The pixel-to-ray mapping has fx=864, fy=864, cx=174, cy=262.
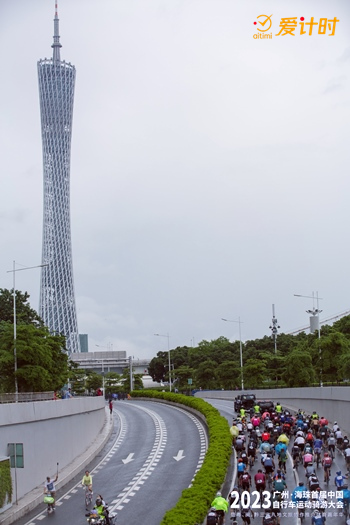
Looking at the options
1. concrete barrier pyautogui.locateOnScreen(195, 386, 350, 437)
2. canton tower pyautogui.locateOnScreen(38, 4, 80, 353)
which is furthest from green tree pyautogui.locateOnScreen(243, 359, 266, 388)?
canton tower pyautogui.locateOnScreen(38, 4, 80, 353)

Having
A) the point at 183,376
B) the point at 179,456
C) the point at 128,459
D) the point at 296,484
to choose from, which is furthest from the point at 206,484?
the point at 183,376

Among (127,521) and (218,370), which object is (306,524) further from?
(218,370)

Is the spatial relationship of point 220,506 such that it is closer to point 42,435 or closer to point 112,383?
point 42,435

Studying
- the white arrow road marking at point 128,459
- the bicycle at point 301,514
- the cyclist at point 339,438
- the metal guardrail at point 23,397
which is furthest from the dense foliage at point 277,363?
the bicycle at point 301,514

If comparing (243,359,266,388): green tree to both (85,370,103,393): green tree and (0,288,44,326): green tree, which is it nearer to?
(0,288,44,326): green tree

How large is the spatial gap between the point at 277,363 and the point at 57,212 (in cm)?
5501

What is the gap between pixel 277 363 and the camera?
113 metres

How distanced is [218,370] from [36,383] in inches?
2624

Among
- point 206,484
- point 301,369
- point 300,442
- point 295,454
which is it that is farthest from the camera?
point 301,369

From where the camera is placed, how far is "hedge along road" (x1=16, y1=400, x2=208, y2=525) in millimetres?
34062

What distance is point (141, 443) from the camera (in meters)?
55.7

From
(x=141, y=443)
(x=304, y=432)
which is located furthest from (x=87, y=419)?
(x=304, y=432)

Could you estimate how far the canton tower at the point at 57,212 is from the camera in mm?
150250

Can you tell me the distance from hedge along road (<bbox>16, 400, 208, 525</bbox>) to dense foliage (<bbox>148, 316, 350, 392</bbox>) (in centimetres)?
1787
